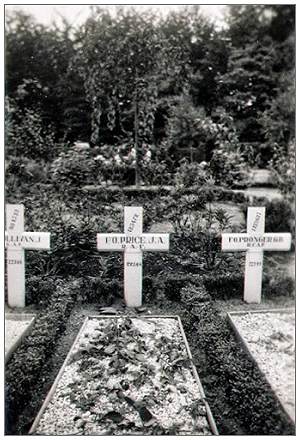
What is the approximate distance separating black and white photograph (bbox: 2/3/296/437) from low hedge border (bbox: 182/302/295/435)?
0.03ft

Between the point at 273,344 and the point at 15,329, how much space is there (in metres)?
1.96

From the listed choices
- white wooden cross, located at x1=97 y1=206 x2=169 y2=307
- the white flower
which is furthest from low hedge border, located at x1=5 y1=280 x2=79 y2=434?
the white flower

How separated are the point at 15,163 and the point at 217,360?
5883 millimetres

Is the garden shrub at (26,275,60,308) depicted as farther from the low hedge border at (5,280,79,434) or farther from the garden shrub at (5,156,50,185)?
the garden shrub at (5,156,50,185)

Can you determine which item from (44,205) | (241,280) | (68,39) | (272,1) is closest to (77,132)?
(68,39)

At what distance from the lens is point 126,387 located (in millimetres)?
2916

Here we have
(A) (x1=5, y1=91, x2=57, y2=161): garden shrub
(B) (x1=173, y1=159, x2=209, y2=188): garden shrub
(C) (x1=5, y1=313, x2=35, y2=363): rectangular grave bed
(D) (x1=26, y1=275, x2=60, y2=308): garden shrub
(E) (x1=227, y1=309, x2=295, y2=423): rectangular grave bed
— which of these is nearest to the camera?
(E) (x1=227, y1=309, x2=295, y2=423): rectangular grave bed

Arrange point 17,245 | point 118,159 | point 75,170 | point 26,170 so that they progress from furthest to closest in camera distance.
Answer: point 118,159
point 26,170
point 75,170
point 17,245

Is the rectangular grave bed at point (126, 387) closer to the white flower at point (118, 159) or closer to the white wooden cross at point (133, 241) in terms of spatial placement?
the white wooden cross at point (133, 241)

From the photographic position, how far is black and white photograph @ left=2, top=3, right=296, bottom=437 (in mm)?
2719

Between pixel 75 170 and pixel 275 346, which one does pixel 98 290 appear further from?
pixel 75 170

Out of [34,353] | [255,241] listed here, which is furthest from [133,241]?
[34,353]

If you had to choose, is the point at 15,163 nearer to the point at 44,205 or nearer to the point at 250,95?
the point at 44,205

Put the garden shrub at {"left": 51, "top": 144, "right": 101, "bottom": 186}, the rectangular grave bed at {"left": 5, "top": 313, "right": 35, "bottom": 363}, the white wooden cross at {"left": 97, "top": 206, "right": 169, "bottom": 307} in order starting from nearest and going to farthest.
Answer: the rectangular grave bed at {"left": 5, "top": 313, "right": 35, "bottom": 363} → the white wooden cross at {"left": 97, "top": 206, "right": 169, "bottom": 307} → the garden shrub at {"left": 51, "top": 144, "right": 101, "bottom": 186}
